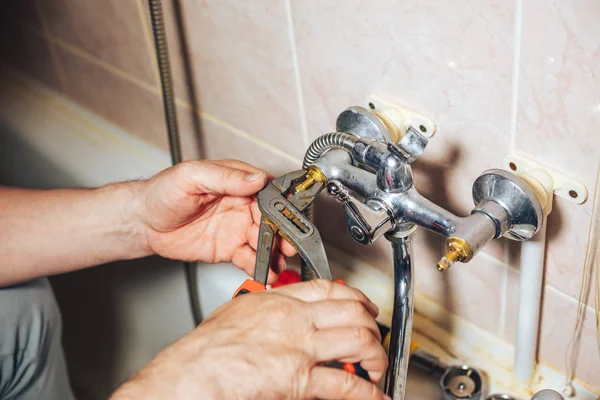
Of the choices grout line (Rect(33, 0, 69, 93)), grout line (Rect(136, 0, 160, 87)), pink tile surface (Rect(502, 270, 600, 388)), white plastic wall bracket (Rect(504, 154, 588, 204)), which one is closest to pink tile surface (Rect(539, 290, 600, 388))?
pink tile surface (Rect(502, 270, 600, 388))

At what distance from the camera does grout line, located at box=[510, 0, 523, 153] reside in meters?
A: 0.45

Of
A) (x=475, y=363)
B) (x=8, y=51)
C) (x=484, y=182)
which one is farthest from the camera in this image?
(x=8, y=51)

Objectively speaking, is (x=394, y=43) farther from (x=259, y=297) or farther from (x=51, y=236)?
(x=51, y=236)

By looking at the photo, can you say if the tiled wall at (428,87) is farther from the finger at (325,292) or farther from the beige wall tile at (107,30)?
the finger at (325,292)

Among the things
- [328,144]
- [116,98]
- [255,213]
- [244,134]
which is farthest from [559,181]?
[116,98]

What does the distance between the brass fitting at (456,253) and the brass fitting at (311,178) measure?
108 millimetres

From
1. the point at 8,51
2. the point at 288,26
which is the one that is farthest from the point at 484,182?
the point at 8,51

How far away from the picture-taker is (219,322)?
1.59 ft

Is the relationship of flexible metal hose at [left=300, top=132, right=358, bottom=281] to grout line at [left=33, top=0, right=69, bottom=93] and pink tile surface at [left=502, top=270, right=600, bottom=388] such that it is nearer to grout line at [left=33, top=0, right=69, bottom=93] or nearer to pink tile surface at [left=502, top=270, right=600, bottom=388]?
pink tile surface at [left=502, top=270, right=600, bottom=388]

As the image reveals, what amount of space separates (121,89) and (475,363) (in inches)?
23.4

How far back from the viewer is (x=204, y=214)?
0.65 m

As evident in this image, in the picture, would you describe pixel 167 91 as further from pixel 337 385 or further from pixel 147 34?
pixel 337 385

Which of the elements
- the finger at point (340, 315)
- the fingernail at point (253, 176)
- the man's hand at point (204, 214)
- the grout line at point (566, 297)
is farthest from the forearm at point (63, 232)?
the grout line at point (566, 297)

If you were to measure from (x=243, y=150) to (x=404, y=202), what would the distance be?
37cm
